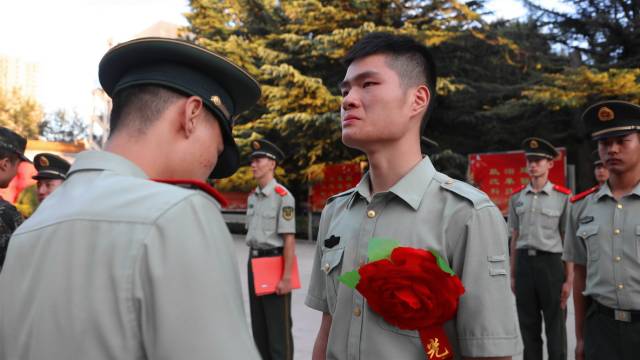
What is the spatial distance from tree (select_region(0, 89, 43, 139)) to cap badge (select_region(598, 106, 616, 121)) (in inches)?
1610

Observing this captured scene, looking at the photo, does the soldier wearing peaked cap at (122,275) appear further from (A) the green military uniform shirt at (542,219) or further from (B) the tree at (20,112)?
(B) the tree at (20,112)

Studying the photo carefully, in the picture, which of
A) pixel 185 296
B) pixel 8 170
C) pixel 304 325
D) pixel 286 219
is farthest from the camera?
pixel 304 325

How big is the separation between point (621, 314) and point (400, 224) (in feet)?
6.40

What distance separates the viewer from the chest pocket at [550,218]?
539 centimetres

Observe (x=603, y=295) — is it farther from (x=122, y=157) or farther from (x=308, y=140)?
(x=308, y=140)

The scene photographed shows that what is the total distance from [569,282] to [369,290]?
3.95 meters

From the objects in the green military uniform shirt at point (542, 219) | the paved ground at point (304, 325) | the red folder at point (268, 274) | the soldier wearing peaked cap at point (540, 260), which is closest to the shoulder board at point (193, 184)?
the red folder at point (268, 274)

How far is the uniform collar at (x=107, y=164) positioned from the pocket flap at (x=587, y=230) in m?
3.05

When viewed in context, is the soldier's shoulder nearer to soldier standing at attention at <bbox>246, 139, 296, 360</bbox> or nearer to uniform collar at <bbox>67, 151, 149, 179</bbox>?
uniform collar at <bbox>67, 151, 149, 179</bbox>

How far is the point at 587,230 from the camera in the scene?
332 cm

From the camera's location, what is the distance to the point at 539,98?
11.8m

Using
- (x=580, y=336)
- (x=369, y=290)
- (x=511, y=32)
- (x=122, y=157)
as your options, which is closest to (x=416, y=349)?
(x=369, y=290)

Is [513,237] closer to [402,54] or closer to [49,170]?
[402,54]

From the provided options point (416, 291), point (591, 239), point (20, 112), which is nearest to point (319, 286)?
point (416, 291)
